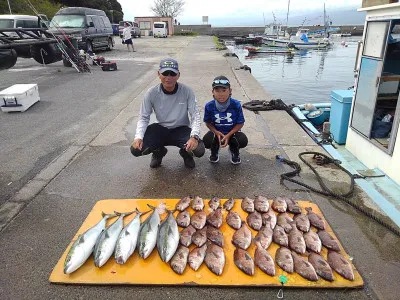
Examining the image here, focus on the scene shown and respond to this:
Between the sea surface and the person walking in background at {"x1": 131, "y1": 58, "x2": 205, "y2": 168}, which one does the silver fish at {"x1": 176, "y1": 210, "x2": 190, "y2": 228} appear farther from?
the sea surface

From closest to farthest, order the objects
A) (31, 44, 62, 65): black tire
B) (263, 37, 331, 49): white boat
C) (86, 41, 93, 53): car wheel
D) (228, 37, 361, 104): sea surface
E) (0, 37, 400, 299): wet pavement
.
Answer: (0, 37, 400, 299): wet pavement, (31, 44, 62, 65): black tire, (228, 37, 361, 104): sea surface, (86, 41, 93, 53): car wheel, (263, 37, 331, 49): white boat

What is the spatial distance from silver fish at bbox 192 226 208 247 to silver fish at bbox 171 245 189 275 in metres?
0.12

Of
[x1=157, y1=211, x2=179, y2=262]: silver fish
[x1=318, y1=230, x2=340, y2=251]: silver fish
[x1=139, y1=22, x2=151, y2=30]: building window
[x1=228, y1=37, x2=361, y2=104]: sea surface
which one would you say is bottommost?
[x1=228, y1=37, x2=361, y2=104]: sea surface

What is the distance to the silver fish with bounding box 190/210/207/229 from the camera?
3.10m

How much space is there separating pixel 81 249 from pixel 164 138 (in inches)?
83.1

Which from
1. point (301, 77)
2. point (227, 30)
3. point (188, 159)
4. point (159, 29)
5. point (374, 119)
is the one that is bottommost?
point (301, 77)

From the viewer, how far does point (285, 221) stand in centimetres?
314

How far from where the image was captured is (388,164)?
13.2 feet

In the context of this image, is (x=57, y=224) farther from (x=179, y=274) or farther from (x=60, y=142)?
(x=60, y=142)

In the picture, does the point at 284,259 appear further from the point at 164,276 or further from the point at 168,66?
the point at 168,66

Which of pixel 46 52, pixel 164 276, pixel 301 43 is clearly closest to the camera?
pixel 164 276

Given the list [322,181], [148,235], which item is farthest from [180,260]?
[322,181]

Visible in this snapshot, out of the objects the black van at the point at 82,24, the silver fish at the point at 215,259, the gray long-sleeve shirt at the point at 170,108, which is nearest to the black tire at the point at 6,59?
the gray long-sleeve shirt at the point at 170,108

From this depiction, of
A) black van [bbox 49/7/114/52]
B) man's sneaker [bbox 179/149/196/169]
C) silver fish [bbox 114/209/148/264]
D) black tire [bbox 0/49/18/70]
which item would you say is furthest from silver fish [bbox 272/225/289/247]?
black van [bbox 49/7/114/52]
